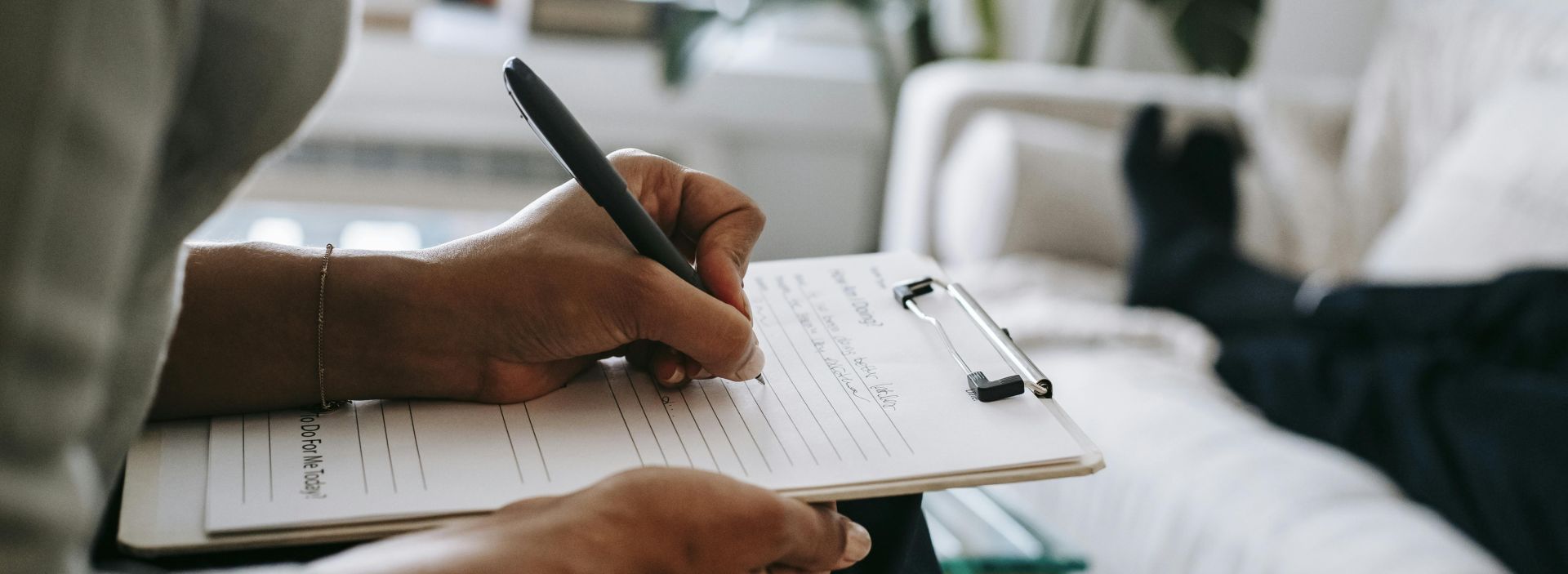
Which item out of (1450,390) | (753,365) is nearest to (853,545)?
(753,365)

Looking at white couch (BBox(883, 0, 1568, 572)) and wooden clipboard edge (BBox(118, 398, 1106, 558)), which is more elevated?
wooden clipboard edge (BBox(118, 398, 1106, 558))

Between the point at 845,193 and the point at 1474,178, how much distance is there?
1139 millimetres

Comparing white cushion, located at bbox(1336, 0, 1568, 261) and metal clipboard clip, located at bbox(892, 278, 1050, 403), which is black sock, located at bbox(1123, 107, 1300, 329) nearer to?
white cushion, located at bbox(1336, 0, 1568, 261)

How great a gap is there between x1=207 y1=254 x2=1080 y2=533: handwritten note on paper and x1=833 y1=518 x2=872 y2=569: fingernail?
2 centimetres

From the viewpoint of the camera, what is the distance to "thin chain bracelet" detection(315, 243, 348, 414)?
0.47 m

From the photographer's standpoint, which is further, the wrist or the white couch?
the white couch

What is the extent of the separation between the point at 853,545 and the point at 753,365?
97mm

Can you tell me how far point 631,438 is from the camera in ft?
1.49

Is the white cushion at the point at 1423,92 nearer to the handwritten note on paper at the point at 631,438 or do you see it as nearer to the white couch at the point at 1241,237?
the white couch at the point at 1241,237

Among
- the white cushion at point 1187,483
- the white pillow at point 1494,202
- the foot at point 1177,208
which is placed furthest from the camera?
the foot at point 1177,208

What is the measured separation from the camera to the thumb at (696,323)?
47 cm

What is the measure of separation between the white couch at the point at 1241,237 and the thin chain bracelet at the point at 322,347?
26.1 inches

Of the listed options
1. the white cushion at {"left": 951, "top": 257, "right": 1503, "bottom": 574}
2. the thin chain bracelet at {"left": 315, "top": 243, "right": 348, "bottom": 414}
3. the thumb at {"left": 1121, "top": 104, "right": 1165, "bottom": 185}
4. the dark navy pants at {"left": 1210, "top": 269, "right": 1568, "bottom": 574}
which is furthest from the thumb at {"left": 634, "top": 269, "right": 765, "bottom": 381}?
the thumb at {"left": 1121, "top": 104, "right": 1165, "bottom": 185}

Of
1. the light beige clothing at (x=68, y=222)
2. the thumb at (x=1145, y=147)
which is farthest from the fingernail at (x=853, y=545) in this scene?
the thumb at (x=1145, y=147)
